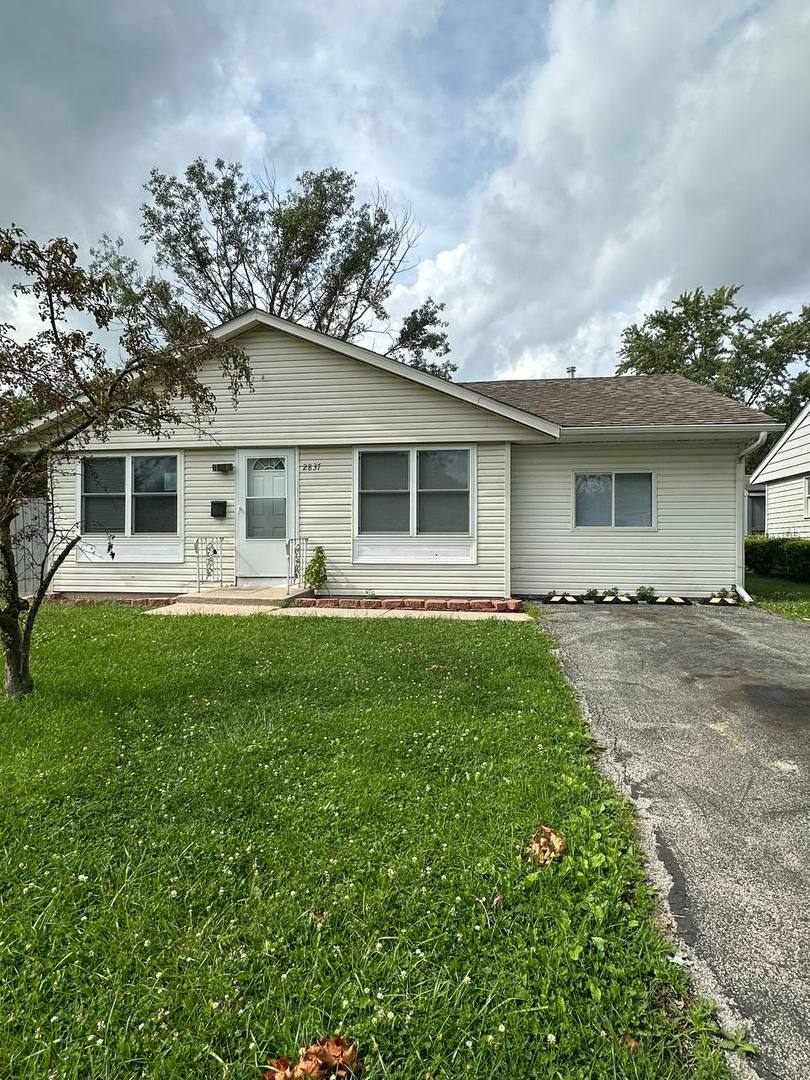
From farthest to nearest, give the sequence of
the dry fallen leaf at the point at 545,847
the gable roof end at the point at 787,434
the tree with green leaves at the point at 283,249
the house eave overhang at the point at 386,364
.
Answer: the tree with green leaves at the point at 283,249 → the gable roof end at the point at 787,434 → the house eave overhang at the point at 386,364 → the dry fallen leaf at the point at 545,847

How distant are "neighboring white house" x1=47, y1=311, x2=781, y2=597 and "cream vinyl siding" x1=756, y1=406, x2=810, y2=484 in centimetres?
646

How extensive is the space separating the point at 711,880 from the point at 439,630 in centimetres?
477

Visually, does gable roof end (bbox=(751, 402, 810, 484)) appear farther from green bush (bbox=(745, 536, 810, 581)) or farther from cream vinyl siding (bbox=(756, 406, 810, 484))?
green bush (bbox=(745, 536, 810, 581))

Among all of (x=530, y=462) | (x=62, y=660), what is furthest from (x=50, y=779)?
(x=530, y=462)

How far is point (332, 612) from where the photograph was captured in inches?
320

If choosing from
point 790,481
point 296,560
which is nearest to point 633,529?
point 296,560

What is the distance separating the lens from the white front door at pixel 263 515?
9.62m

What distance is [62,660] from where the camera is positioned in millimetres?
5398

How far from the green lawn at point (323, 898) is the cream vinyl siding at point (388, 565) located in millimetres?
5048

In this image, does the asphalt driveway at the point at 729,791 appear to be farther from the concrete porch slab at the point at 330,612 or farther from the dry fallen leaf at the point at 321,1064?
the concrete porch slab at the point at 330,612

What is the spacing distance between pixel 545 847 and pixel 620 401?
1010 cm

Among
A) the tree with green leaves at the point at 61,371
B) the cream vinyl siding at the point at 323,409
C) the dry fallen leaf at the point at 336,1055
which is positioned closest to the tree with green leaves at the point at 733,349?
the cream vinyl siding at the point at 323,409

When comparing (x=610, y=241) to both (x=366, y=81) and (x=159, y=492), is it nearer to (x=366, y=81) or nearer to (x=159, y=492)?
(x=366, y=81)

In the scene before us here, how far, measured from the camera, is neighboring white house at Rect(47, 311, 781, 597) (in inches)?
360
